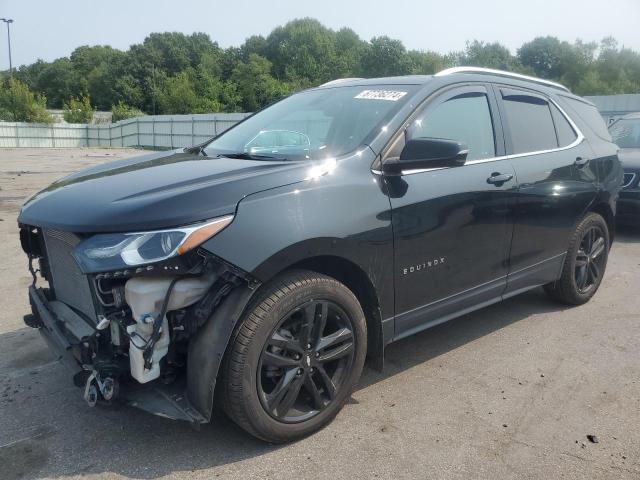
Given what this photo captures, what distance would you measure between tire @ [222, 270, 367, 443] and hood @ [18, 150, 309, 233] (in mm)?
459

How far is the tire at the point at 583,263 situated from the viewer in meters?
4.55

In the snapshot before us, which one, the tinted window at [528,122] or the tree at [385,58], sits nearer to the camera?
the tinted window at [528,122]

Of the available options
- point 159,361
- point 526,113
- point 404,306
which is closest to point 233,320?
point 159,361

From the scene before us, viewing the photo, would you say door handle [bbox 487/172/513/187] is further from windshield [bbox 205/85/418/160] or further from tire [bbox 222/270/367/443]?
tire [bbox 222/270/367/443]

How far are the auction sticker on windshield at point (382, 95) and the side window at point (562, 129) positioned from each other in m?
1.69

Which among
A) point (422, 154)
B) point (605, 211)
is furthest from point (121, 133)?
point (422, 154)

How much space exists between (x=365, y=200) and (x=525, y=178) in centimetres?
154

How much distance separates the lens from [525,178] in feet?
12.6

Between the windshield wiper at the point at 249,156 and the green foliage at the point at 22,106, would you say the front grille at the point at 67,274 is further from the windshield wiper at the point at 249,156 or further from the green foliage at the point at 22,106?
the green foliage at the point at 22,106

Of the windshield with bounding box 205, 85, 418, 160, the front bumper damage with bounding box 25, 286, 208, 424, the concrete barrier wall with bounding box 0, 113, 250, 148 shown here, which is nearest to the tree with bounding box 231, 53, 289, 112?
the concrete barrier wall with bounding box 0, 113, 250, 148

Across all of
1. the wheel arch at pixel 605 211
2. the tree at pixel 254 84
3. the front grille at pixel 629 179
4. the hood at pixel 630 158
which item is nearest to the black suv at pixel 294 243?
the wheel arch at pixel 605 211

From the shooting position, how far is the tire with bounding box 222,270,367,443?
2.49 m

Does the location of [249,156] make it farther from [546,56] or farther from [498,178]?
[546,56]

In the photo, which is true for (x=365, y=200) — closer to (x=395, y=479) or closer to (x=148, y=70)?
(x=395, y=479)
